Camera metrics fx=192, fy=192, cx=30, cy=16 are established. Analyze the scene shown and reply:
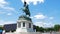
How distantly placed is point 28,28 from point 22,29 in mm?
1268

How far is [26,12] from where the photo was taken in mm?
39062

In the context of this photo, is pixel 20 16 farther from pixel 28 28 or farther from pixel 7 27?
pixel 7 27

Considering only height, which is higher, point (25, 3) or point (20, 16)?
point (25, 3)

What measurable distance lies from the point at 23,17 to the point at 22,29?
7.80 ft

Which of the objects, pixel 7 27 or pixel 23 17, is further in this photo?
pixel 7 27

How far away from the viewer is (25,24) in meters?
38.2

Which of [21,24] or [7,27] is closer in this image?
[21,24]

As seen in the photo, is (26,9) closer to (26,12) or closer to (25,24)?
(26,12)

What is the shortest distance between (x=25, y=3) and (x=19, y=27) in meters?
5.08

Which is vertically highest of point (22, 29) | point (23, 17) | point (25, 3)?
point (25, 3)

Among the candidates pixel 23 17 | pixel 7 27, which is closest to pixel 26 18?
pixel 23 17

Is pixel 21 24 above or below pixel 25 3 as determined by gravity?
below

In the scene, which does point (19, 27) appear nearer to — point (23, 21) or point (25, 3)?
point (23, 21)

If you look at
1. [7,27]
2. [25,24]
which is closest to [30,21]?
[25,24]
